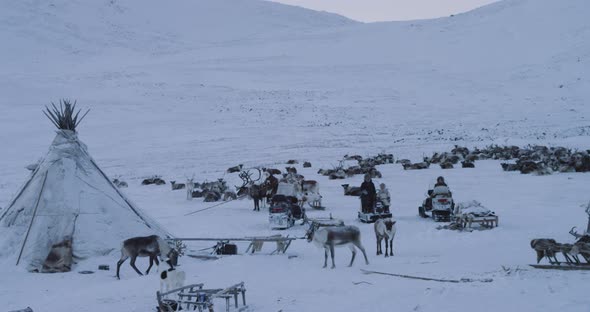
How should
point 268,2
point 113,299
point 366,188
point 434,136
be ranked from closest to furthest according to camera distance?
point 113,299 → point 366,188 → point 434,136 → point 268,2

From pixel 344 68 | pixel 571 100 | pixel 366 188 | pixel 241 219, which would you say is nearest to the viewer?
pixel 366 188

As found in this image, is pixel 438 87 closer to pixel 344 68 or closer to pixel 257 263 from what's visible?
pixel 344 68

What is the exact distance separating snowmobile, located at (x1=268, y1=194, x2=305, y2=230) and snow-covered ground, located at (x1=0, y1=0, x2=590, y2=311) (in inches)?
14.9

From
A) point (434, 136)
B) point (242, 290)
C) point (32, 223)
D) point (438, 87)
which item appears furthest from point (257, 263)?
point (438, 87)

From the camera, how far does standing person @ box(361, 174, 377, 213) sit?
49.3 ft

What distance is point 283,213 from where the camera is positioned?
15227 millimetres

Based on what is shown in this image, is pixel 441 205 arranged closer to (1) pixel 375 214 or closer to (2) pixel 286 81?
Answer: (1) pixel 375 214

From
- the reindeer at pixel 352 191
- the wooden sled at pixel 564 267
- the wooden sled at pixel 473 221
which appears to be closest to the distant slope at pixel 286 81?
the reindeer at pixel 352 191

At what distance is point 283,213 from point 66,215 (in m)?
5.55

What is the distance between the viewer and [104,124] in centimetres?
4472

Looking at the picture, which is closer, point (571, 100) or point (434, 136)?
point (434, 136)

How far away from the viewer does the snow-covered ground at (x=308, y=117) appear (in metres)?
9.30

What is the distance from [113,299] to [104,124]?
125 feet

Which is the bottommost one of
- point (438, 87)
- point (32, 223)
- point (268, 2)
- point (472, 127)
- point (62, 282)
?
point (62, 282)
